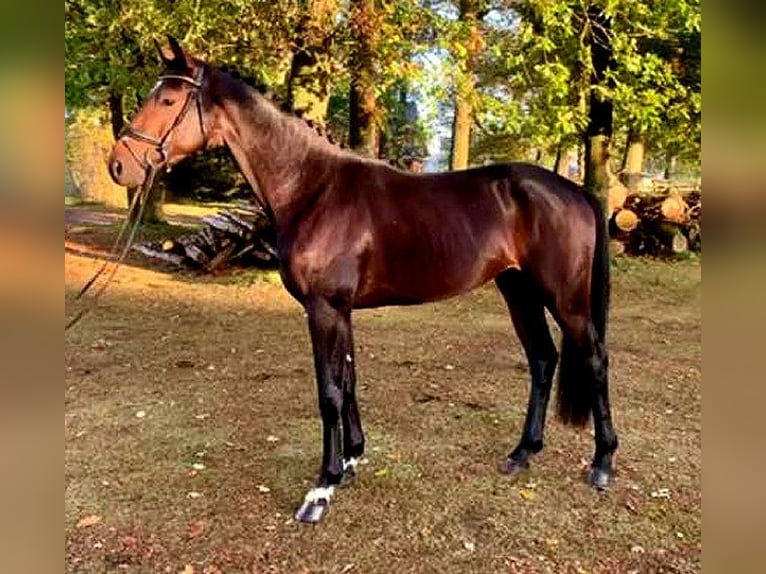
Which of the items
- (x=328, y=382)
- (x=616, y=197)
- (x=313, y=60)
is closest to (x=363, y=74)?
(x=313, y=60)

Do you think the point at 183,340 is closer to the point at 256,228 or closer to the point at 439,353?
the point at 439,353

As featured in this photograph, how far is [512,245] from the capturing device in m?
3.31

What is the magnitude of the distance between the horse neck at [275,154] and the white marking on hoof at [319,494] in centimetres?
123

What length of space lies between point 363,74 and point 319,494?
17.2 feet

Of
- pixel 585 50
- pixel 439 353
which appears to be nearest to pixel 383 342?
pixel 439 353

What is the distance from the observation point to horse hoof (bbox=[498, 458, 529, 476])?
3404mm

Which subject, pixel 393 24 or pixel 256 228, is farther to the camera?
pixel 256 228

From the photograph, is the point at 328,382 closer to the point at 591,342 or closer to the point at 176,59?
the point at 591,342

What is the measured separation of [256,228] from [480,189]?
6062mm

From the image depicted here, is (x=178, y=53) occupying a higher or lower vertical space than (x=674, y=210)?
higher

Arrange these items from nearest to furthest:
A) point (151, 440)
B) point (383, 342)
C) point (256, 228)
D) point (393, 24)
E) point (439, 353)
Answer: point (151, 440) → point (439, 353) → point (383, 342) → point (393, 24) → point (256, 228)

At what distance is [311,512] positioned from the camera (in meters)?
2.97

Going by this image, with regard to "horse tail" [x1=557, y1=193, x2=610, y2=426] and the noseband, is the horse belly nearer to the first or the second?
"horse tail" [x1=557, y1=193, x2=610, y2=426]

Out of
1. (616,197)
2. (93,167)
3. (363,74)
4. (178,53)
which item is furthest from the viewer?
(93,167)
